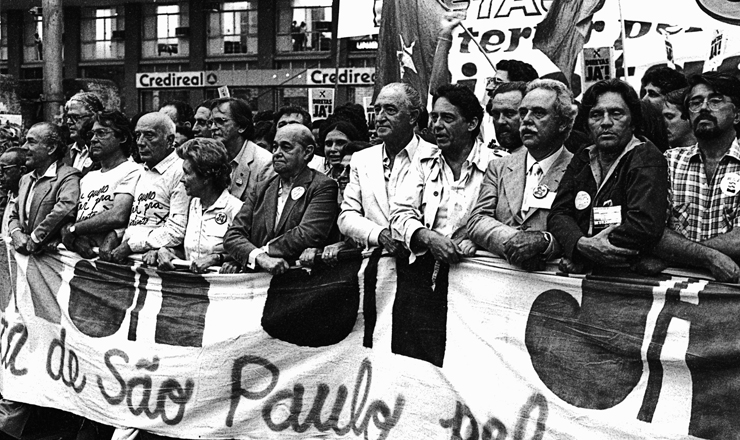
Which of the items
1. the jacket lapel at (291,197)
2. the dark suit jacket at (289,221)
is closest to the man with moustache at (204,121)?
the dark suit jacket at (289,221)

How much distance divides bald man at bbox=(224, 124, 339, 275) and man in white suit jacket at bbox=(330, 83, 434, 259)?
0.59ft

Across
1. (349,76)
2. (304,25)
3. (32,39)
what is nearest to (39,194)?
(349,76)

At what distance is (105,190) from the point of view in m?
7.11

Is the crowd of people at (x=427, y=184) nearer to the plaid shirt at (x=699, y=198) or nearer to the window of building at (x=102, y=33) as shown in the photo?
the plaid shirt at (x=699, y=198)

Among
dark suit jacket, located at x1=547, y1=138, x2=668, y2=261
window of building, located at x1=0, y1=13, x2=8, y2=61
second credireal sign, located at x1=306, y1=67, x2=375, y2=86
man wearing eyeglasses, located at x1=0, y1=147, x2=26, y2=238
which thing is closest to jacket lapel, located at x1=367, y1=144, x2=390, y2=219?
dark suit jacket, located at x1=547, y1=138, x2=668, y2=261

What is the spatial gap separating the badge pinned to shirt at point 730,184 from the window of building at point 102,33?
103 feet

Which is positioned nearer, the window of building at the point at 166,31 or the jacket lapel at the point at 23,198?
the jacket lapel at the point at 23,198

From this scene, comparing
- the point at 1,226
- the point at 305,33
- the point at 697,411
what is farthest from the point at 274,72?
the point at 697,411

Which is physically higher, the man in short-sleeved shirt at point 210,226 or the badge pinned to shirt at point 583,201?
the badge pinned to shirt at point 583,201

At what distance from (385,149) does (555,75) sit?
6.26ft

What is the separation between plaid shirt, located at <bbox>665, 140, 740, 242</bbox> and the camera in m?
4.56

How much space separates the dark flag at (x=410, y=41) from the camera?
8.27 meters

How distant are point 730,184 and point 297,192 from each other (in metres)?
2.44

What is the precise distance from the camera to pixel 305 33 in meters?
31.2
